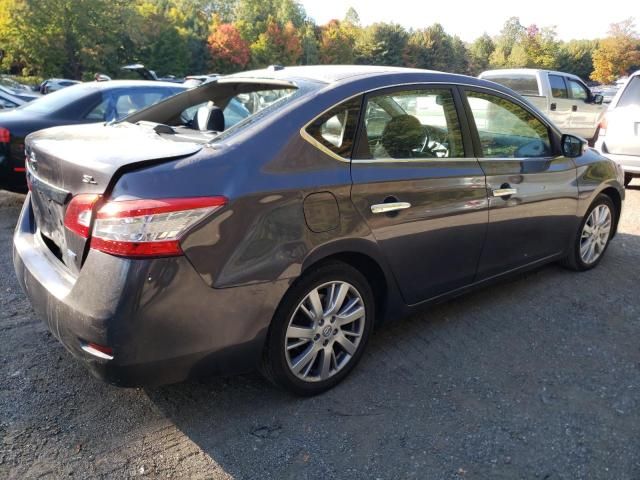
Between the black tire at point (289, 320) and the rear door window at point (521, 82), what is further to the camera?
the rear door window at point (521, 82)

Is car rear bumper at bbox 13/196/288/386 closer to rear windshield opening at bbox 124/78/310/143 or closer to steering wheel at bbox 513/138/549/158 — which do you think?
rear windshield opening at bbox 124/78/310/143

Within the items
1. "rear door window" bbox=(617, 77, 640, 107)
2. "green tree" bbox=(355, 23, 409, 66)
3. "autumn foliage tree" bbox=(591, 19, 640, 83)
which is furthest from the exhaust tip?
"green tree" bbox=(355, 23, 409, 66)

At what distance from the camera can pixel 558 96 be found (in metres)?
12.1

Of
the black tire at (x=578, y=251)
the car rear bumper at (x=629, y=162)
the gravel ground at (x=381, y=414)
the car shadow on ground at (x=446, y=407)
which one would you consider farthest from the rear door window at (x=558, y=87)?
the gravel ground at (x=381, y=414)

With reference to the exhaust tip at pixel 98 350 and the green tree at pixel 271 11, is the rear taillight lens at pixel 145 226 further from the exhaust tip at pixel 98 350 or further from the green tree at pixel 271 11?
the green tree at pixel 271 11

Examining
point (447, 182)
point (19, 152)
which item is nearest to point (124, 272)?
point (447, 182)

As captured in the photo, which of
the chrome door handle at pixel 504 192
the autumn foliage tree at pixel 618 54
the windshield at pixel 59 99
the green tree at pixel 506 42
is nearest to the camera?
the chrome door handle at pixel 504 192

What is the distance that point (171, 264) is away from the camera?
214cm

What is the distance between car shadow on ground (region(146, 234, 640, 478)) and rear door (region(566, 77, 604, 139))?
1010 centimetres

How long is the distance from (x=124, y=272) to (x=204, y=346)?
460 mm

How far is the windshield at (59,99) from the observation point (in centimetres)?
589

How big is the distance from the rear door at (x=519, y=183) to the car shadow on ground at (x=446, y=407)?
19.6 inches

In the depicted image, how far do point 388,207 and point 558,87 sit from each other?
36.1ft

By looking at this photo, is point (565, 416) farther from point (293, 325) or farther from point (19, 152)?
point (19, 152)
